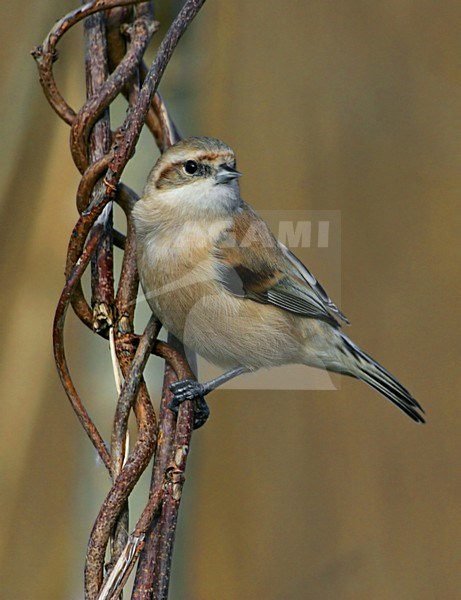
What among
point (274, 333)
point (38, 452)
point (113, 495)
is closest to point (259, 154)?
point (274, 333)

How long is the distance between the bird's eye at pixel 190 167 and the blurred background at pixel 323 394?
38cm

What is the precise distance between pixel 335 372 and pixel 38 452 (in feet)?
2.12

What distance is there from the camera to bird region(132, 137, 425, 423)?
1.05 m

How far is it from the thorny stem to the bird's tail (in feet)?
1.15

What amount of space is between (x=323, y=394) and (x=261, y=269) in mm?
398

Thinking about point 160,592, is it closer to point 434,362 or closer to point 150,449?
point 150,449

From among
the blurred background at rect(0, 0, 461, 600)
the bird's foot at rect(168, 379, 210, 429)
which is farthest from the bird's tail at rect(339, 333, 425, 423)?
the bird's foot at rect(168, 379, 210, 429)

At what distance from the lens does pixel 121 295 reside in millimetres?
908

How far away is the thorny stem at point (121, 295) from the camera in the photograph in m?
0.74

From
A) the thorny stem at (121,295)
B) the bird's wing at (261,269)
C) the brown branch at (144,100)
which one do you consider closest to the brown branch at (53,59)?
the thorny stem at (121,295)

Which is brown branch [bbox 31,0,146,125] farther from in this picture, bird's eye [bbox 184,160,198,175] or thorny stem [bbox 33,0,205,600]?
bird's eye [bbox 184,160,198,175]

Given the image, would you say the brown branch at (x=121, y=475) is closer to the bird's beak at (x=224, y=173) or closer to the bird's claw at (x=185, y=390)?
the bird's claw at (x=185, y=390)

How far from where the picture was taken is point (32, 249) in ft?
5.01

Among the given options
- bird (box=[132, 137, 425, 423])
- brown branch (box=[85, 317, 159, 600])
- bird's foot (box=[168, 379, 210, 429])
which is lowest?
brown branch (box=[85, 317, 159, 600])
